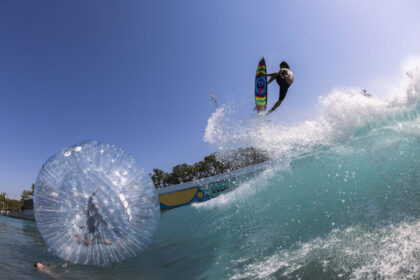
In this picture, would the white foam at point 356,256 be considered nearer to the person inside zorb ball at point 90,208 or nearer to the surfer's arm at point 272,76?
the person inside zorb ball at point 90,208

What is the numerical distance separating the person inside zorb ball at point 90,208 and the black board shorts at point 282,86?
6201mm

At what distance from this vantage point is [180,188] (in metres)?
20.0

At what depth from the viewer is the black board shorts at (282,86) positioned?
310 inches

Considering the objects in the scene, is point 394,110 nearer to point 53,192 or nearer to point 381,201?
point 381,201

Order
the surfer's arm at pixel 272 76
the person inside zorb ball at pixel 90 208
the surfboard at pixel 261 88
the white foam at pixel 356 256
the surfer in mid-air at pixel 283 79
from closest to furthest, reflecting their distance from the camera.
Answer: the white foam at pixel 356 256
the person inside zorb ball at pixel 90 208
the surfer in mid-air at pixel 283 79
the surfer's arm at pixel 272 76
the surfboard at pixel 261 88

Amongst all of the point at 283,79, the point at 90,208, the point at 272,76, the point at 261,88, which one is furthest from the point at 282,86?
the point at 90,208

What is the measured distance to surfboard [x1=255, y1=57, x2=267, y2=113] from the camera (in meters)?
8.88

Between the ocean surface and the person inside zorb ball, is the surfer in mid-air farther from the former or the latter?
the person inside zorb ball

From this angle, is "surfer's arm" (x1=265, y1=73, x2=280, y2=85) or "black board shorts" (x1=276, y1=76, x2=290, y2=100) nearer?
"black board shorts" (x1=276, y1=76, x2=290, y2=100)

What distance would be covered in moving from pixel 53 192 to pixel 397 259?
4.90m

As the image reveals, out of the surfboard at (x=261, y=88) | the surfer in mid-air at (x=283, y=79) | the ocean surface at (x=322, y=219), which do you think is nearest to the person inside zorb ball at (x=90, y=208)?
the ocean surface at (x=322, y=219)

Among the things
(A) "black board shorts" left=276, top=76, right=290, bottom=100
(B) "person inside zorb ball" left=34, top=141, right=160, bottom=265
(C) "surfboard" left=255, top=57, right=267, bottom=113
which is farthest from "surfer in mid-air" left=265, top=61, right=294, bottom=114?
(B) "person inside zorb ball" left=34, top=141, right=160, bottom=265

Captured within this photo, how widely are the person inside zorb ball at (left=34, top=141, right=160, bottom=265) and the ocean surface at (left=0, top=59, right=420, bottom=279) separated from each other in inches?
35.4

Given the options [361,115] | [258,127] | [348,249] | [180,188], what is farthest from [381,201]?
[180,188]
